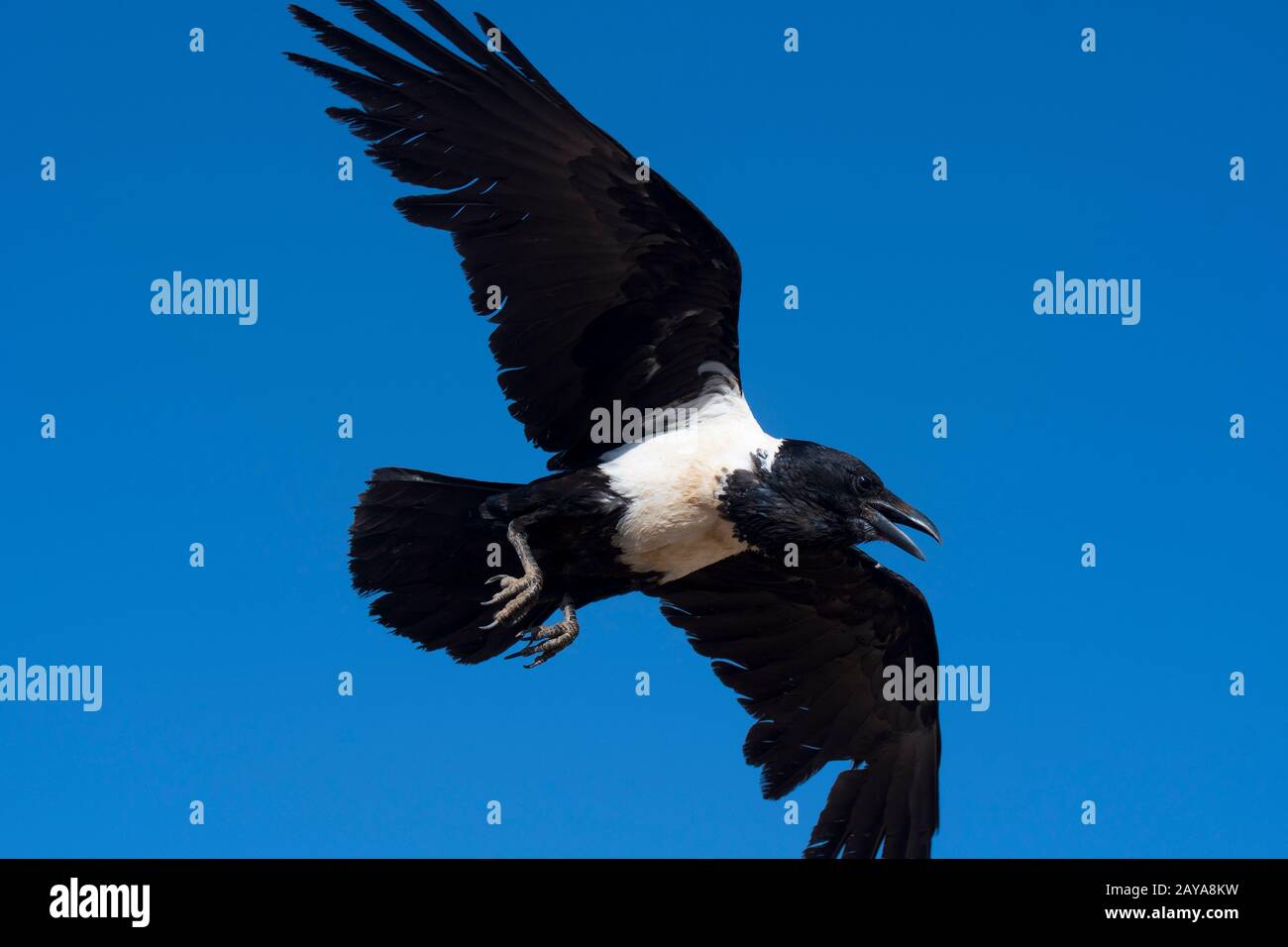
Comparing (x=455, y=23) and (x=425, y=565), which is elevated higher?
(x=455, y=23)

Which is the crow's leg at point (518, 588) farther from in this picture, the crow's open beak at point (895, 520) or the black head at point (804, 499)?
the crow's open beak at point (895, 520)

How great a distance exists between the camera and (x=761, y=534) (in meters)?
9.09

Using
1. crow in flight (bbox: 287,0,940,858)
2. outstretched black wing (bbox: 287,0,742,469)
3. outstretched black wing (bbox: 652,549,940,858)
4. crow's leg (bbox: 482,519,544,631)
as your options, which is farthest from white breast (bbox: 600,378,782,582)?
outstretched black wing (bbox: 652,549,940,858)

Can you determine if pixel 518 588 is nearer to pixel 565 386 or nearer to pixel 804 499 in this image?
pixel 565 386

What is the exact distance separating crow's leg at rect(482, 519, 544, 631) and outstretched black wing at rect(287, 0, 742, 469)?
0.68 m

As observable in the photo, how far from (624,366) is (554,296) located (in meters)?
0.60

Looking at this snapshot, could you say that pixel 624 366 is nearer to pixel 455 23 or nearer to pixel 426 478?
pixel 426 478

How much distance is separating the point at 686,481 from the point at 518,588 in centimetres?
113

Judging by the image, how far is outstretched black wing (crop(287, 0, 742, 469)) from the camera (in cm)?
856

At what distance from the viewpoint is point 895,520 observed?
30.8 ft

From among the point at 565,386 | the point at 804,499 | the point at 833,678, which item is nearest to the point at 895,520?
the point at 804,499

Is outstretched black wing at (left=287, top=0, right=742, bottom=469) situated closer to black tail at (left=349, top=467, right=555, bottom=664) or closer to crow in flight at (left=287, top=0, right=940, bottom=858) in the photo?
crow in flight at (left=287, top=0, right=940, bottom=858)

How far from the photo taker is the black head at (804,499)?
9039 millimetres
